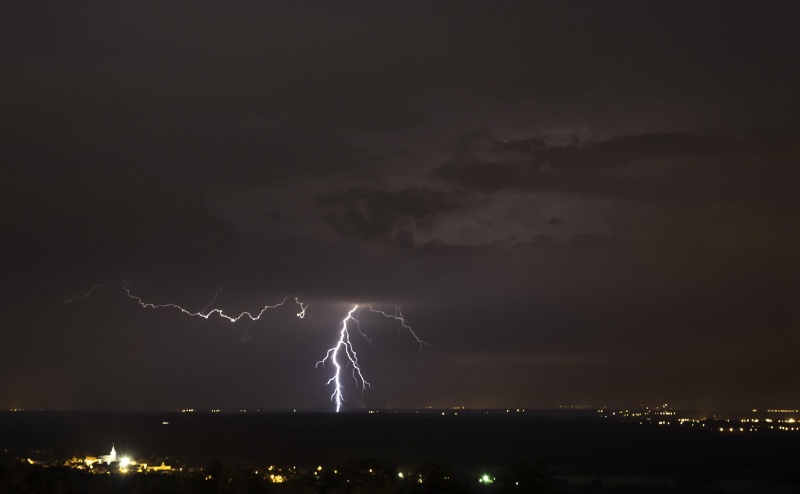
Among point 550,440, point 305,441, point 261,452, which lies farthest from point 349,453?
point 550,440

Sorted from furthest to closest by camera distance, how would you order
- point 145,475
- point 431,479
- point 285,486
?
point 145,475
point 285,486
point 431,479

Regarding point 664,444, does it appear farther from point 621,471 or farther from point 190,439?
point 190,439

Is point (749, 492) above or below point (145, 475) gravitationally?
below

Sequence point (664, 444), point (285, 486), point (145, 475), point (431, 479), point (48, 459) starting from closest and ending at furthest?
point (431, 479), point (285, 486), point (145, 475), point (48, 459), point (664, 444)

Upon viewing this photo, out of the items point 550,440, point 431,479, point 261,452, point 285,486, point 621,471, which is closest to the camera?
point 431,479

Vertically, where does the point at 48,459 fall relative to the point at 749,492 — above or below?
above

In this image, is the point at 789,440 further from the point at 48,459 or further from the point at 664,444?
the point at 48,459

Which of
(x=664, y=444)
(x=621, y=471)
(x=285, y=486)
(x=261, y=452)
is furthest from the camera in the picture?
(x=664, y=444)

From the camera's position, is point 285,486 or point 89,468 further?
point 89,468

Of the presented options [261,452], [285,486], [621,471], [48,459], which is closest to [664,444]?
[621,471]
